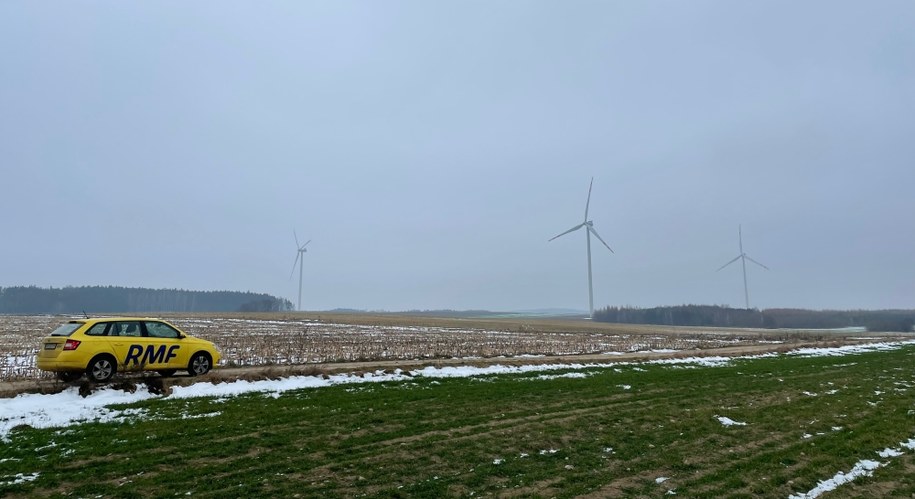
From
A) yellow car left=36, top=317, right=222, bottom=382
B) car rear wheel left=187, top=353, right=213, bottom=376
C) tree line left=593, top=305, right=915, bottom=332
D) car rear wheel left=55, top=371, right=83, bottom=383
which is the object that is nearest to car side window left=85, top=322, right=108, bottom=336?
yellow car left=36, top=317, right=222, bottom=382

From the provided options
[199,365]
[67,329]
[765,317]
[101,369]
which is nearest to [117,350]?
[101,369]

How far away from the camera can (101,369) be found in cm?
1656

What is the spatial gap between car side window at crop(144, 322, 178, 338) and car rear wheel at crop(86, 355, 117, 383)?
166cm

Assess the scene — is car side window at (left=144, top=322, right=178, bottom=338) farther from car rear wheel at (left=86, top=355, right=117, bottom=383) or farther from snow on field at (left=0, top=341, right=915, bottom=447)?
snow on field at (left=0, top=341, right=915, bottom=447)

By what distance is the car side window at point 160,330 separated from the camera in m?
18.4

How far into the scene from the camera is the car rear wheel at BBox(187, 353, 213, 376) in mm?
19047

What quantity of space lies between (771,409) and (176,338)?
18.4 m

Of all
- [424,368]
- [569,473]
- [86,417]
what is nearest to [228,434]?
[86,417]

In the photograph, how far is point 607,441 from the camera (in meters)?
11.4

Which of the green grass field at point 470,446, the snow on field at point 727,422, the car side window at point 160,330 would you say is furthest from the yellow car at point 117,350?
the snow on field at point 727,422

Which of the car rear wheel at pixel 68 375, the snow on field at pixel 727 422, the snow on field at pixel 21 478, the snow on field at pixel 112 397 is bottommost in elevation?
the snow on field at pixel 727 422

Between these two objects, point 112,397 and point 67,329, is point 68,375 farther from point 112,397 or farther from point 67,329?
point 112,397

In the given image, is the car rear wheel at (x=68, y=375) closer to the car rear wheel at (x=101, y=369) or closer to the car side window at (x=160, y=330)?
the car rear wheel at (x=101, y=369)

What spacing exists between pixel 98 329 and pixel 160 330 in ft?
6.73
